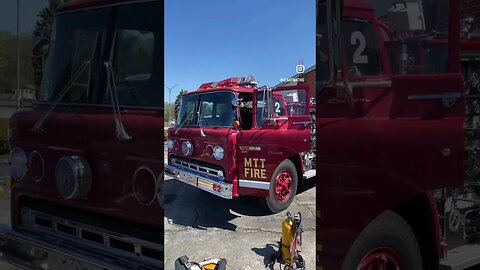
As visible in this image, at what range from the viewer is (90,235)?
87.3 inches

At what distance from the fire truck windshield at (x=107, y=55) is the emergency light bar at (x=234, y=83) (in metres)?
0.20

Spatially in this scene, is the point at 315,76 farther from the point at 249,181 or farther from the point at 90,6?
the point at 90,6

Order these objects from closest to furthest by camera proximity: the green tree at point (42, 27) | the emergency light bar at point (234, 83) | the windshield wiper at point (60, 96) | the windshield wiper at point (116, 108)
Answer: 1. the emergency light bar at point (234, 83)
2. the windshield wiper at point (116, 108)
3. the windshield wiper at point (60, 96)
4. the green tree at point (42, 27)

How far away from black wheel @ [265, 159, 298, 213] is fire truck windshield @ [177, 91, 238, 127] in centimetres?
29

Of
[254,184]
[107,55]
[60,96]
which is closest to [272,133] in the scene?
[254,184]

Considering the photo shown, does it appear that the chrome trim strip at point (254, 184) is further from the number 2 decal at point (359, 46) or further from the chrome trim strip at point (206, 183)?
the number 2 decal at point (359, 46)

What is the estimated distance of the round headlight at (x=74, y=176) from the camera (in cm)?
207

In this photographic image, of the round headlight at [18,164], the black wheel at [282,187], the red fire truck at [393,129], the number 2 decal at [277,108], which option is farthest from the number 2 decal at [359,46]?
the round headlight at [18,164]

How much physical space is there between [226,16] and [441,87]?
1133mm

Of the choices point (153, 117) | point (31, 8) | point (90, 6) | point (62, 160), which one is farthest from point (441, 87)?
point (31, 8)

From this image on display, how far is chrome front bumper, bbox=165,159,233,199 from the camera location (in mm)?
1708

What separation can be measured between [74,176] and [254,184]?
3.09 feet

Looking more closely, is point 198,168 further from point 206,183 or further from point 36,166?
point 36,166

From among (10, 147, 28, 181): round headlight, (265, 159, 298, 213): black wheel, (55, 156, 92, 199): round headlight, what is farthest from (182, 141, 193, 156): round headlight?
(10, 147, 28, 181): round headlight
